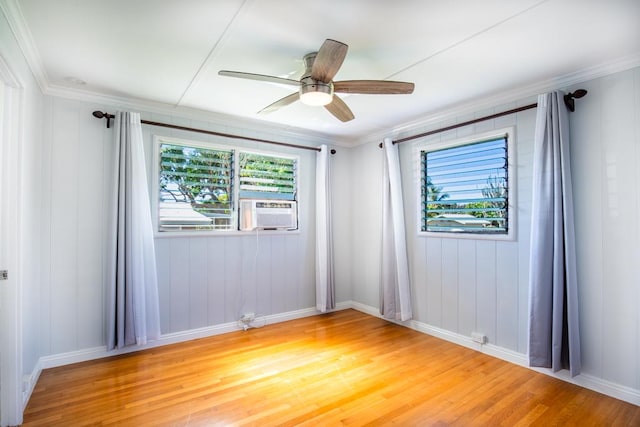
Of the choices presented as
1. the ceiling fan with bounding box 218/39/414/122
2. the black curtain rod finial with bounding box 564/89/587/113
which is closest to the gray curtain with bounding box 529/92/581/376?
the black curtain rod finial with bounding box 564/89/587/113

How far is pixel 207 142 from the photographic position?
366 centimetres

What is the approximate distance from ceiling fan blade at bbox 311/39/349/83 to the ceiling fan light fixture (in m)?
0.04

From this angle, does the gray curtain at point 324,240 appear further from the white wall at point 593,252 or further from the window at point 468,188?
the white wall at point 593,252

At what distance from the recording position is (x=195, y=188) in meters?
3.58

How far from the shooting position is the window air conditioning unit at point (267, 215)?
3857mm

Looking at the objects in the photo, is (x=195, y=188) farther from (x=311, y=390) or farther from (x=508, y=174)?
(x=508, y=174)

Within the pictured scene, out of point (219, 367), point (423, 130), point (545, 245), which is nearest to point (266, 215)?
point (219, 367)

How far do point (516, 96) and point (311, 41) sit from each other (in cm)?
203

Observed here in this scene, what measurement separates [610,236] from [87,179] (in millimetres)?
4402

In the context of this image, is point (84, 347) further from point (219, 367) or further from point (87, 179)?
point (87, 179)

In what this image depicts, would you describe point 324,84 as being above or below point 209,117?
below

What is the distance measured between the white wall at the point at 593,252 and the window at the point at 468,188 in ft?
0.38

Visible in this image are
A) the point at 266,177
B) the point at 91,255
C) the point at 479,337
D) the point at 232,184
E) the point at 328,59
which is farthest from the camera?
the point at 266,177

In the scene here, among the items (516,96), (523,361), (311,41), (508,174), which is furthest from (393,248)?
(311,41)
